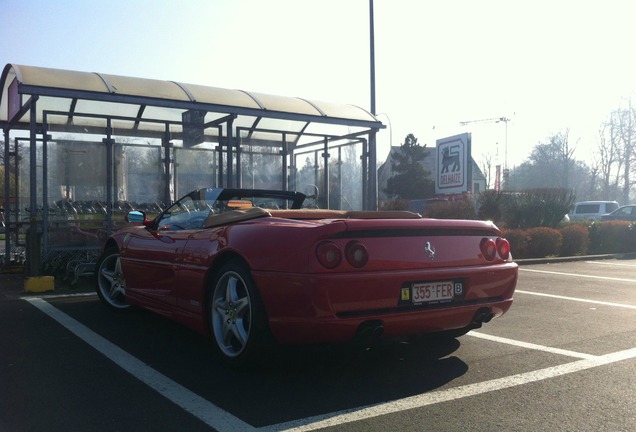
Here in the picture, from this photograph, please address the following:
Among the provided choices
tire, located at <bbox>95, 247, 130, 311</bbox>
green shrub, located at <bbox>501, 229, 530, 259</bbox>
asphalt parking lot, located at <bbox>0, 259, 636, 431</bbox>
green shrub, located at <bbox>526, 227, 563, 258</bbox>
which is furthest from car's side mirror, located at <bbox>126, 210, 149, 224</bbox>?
green shrub, located at <bbox>526, 227, 563, 258</bbox>

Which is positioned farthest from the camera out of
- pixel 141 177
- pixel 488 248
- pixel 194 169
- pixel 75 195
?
pixel 194 169

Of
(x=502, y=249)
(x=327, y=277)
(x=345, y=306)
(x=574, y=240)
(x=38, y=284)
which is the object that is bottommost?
(x=38, y=284)

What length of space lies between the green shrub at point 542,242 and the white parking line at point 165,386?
13.6 m

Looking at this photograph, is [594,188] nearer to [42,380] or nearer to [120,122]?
[120,122]

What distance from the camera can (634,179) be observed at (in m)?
62.8

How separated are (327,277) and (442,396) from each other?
1.08 metres

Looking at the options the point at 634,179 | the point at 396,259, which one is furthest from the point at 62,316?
the point at 634,179

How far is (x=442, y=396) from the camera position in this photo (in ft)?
12.9

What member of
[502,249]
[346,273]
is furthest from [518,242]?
[346,273]

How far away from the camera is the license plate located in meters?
4.27

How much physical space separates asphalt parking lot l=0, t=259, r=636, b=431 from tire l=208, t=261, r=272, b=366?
0.59ft

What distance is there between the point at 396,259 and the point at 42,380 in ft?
8.66

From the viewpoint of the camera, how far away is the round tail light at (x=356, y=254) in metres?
4.05

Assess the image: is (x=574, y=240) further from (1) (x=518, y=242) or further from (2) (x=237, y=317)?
(2) (x=237, y=317)
